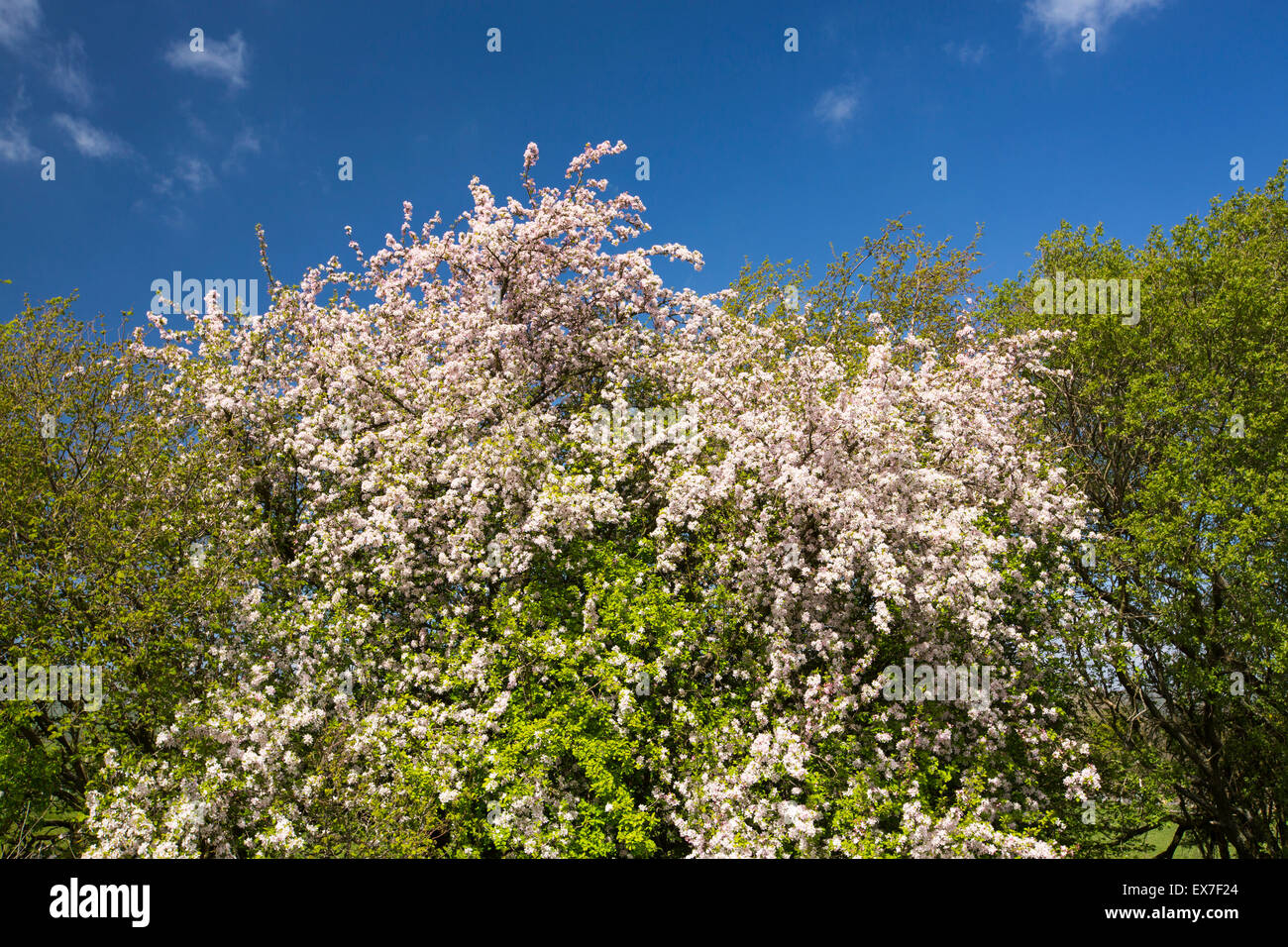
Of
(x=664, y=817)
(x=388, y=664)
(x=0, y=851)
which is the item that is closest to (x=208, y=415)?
(x=388, y=664)

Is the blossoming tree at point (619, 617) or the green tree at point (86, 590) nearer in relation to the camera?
the blossoming tree at point (619, 617)

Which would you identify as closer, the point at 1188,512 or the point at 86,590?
the point at 86,590

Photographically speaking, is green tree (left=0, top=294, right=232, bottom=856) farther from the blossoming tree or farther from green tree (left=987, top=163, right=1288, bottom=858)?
green tree (left=987, top=163, right=1288, bottom=858)

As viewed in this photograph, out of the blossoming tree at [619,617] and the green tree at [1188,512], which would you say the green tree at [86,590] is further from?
the green tree at [1188,512]

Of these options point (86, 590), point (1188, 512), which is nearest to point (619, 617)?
point (86, 590)

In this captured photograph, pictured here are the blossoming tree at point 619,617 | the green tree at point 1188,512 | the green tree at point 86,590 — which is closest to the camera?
the blossoming tree at point 619,617

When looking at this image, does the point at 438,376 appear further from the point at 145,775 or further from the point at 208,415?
the point at 145,775

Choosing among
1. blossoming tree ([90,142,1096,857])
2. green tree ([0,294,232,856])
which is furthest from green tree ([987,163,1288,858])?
green tree ([0,294,232,856])

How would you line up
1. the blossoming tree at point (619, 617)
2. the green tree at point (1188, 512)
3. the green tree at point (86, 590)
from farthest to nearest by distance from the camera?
the green tree at point (1188, 512) → the green tree at point (86, 590) → the blossoming tree at point (619, 617)

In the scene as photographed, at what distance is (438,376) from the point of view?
61.6 feet

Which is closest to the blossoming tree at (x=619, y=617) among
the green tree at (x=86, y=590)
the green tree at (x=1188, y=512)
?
the green tree at (x=86, y=590)

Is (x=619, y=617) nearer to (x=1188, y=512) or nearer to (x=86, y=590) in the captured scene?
(x=86, y=590)

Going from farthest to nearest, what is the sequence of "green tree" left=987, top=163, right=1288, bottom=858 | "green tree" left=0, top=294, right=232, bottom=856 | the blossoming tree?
"green tree" left=987, top=163, right=1288, bottom=858 < "green tree" left=0, top=294, right=232, bottom=856 < the blossoming tree

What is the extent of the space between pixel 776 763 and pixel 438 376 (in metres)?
11.3
